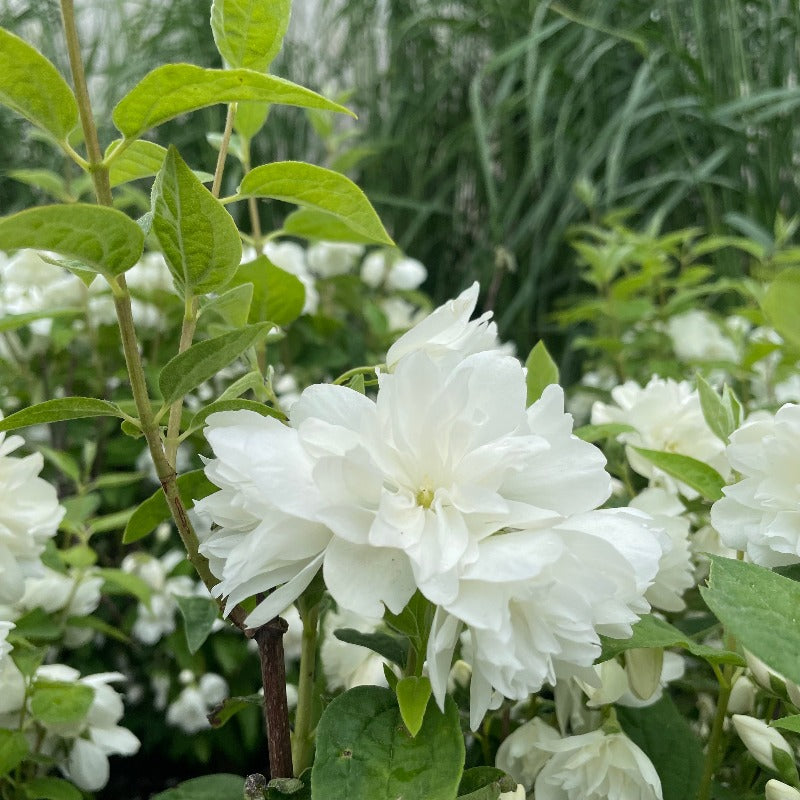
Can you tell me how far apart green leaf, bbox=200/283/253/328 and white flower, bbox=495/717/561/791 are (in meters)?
0.28

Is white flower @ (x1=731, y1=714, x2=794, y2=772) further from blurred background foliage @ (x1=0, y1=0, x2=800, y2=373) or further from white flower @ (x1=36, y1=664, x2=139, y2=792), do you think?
blurred background foliage @ (x1=0, y1=0, x2=800, y2=373)

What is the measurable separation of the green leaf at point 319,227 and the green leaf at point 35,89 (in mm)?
230

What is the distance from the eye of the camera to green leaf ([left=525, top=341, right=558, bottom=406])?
21.0 inches

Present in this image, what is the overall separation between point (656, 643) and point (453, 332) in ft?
0.58

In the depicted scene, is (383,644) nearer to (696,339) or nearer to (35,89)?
(35,89)

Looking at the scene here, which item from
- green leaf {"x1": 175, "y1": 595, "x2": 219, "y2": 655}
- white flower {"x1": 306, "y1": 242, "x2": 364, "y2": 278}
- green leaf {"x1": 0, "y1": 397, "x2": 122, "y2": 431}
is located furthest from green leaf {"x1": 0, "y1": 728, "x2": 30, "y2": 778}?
white flower {"x1": 306, "y1": 242, "x2": 364, "y2": 278}

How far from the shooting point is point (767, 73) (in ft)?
6.32

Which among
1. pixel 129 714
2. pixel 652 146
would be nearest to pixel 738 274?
pixel 652 146

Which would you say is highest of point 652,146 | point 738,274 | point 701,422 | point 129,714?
point 701,422

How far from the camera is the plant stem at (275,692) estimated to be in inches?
16.9

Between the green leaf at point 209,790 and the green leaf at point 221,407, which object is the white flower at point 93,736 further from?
the green leaf at point 221,407

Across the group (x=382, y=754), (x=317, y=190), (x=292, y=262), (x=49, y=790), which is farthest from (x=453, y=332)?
(x=292, y=262)

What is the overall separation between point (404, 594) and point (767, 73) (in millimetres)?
1935

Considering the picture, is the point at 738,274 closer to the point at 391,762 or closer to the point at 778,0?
the point at 778,0
